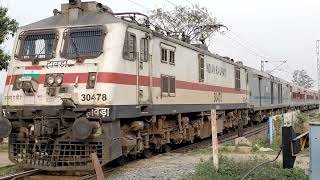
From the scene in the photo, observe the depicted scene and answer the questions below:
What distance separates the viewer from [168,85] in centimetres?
1262

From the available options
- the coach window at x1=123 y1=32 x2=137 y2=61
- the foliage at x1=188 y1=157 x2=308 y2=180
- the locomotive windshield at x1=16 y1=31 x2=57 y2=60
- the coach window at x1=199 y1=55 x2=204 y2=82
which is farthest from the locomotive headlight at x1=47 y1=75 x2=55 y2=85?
the coach window at x1=199 y1=55 x2=204 y2=82

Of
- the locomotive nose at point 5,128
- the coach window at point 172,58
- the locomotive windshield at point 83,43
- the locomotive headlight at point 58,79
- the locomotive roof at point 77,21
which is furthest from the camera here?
the coach window at point 172,58

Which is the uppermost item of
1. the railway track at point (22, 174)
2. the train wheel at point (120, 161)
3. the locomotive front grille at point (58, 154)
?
the locomotive front grille at point (58, 154)

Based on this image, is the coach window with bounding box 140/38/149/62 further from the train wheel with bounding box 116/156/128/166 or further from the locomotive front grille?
the locomotive front grille

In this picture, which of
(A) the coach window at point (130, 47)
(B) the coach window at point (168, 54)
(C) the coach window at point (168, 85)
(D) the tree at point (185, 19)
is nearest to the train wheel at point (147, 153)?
(C) the coach window at point (168, 85)

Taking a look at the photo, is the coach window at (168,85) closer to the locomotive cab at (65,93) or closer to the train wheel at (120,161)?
the train wheel at (120,161)

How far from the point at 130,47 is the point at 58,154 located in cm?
275

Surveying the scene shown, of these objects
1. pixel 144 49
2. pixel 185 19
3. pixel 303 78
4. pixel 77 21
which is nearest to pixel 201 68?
pixel 144 49

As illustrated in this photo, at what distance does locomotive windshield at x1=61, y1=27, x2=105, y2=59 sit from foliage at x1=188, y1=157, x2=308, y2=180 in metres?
3.26

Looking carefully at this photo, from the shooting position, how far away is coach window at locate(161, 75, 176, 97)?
12.3m

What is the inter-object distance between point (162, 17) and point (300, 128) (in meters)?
22.3

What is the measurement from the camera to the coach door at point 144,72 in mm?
10930

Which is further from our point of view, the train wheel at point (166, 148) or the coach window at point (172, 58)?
the train wheel at point (166, 148)

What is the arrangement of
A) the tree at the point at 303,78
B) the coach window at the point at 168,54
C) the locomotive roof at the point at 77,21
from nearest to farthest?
the locomotive roof at the point at 77,21
the coach window at the point at 168,54
the tree at the point at 303,78
